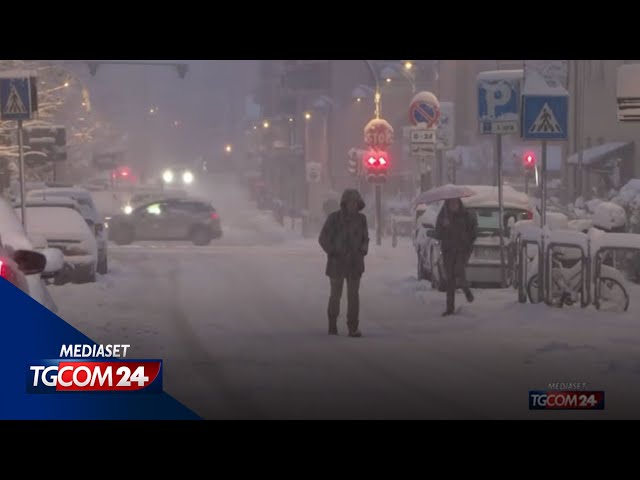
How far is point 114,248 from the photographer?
3394 centimetres

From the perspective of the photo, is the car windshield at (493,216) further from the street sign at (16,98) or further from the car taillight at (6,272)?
the car taillight at (6,272)

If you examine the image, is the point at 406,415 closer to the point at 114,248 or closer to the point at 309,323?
the point at 309,323

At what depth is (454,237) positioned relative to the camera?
17.4 metres

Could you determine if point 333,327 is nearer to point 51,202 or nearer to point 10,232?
point 10,232

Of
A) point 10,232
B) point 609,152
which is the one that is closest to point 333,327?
point 10,232

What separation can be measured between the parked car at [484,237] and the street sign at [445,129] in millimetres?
9665

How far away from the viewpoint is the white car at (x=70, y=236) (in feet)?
64.8

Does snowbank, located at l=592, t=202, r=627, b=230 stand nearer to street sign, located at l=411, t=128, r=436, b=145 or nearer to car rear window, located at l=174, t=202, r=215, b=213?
street sign, located at l=411, t=128, r=436, b=145

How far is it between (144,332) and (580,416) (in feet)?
19.3

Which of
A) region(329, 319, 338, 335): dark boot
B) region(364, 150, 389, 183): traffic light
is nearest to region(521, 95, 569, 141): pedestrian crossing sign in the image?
region(329, 319, 338, 335): dark boot

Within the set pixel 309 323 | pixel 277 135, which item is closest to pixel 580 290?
pixel 309 323

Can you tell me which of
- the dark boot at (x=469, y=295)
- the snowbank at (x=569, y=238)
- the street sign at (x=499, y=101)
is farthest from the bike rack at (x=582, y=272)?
the street sign at (x=499, y=101)

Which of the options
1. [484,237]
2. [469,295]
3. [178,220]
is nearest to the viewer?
[469,295]

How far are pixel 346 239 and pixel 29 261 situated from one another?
605cm
